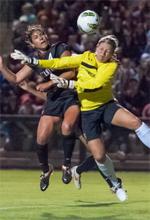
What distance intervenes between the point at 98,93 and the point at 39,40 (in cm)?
107

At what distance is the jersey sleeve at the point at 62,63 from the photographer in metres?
9.45

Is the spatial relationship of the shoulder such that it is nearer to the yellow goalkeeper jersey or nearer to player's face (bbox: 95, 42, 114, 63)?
the yellow goalkeeper jersey

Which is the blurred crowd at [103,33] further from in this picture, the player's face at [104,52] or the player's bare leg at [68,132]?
the player's face at [104,52]

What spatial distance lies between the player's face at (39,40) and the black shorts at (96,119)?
1.05 meters

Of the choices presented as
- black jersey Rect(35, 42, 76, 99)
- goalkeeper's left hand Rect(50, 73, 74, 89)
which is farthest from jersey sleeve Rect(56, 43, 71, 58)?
goalkeeper's left hand Rect(50, 73, 74, 89)

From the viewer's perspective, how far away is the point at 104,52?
9.53 meters

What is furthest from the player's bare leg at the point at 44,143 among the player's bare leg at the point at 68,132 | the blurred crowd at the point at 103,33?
the blurred crowd at the point at 103,33

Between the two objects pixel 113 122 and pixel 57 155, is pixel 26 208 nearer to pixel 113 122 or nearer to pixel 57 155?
pixel 113 122

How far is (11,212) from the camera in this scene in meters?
9.15

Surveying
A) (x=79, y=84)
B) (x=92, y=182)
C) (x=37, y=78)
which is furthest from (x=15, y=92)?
(x=79, y=84)

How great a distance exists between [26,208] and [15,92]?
22.3 ft

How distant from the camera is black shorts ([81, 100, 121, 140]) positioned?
9.66 metres

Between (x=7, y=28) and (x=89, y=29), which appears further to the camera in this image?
(x=7, y=28)

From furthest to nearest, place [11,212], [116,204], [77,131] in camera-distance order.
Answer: [77,131]
[116,204]
[11,212]
